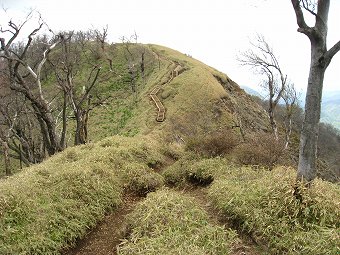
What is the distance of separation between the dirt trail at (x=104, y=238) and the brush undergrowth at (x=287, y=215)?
9.43ft

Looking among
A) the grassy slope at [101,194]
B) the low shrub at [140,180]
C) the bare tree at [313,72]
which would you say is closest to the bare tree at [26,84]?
the grassy slope at [101,194]

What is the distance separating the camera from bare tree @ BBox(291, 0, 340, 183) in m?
6.39

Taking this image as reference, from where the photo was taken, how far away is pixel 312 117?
690 cm

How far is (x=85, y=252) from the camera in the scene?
7.88 metres

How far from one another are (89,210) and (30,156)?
1434cm

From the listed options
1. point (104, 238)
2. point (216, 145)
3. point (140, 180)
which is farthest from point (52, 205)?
point (216, 145)

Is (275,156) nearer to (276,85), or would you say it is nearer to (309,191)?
(309,191)

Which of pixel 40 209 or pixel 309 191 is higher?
pixel 309 191

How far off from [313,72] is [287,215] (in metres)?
3.09

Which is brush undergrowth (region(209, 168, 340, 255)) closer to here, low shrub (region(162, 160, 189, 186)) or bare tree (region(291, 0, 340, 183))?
bare tree (region(291, 0, 340, 183))

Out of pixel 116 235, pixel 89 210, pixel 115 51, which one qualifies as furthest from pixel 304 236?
pixel 115 51

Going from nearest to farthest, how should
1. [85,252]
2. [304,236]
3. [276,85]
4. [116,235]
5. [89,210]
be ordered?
[304,236]
[85,252]
[116,235]
[89,210]
[276,85]

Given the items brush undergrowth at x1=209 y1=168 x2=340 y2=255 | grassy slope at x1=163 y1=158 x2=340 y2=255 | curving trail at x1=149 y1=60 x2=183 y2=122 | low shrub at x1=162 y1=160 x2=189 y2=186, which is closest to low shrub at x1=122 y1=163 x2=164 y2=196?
low shrub at x1=162 y1=160 x2=189 y2=186

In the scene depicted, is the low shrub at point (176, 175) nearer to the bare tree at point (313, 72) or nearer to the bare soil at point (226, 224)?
the bare soil at point (226, 224)
